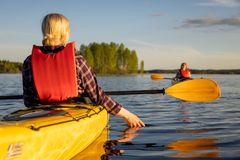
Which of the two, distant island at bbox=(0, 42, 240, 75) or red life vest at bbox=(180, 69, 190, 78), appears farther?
distant island at bbox=(0, 42, 240, 75)

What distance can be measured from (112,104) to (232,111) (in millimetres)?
5346

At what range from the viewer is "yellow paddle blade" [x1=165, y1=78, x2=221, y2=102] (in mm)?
7207

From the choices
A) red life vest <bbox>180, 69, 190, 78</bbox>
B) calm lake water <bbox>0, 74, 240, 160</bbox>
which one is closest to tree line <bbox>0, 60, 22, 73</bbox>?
red life vest <bbox>180, 69, 190, 78</bbox>

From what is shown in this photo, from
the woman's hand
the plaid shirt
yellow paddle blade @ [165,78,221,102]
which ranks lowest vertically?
the woman's hand

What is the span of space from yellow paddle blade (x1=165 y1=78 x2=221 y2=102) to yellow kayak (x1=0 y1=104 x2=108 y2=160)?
2.14 meters

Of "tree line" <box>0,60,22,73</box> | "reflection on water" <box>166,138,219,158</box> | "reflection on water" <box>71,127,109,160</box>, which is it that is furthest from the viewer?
"tree line" <box>0,60,22,73</box>

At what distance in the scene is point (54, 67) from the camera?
15.3 feet

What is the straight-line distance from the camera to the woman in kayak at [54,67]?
15.3 ft

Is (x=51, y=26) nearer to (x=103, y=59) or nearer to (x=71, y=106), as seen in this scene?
(x=71, y=106)

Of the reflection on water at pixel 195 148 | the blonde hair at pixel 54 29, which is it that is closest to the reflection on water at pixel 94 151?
the reflection on water at pixel 195 148

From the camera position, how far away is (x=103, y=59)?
97.9 meters

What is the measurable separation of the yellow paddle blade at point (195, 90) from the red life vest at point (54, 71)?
9.37 feet

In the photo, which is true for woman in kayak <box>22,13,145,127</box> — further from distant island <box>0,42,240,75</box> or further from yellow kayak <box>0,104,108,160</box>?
distant island <box>0,42,240,75</box>

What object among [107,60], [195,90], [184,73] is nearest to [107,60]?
[107,60]
